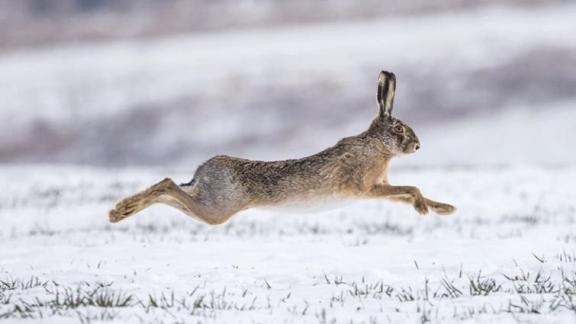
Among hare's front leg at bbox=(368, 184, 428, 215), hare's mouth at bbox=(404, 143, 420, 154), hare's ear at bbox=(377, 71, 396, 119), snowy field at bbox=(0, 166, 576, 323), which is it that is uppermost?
hare's ear at bbox=(377, 71, 396, 119)

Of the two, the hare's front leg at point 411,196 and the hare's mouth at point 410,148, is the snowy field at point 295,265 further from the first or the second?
the hare's mouth at point 410,148

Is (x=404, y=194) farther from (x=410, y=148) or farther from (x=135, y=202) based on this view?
(x=135, y=202)

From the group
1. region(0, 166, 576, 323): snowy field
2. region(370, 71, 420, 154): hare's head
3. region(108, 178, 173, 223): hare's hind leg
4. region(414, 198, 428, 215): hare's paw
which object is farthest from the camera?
region(370, 71, 420, 154): hare's head

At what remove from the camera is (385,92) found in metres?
7.73

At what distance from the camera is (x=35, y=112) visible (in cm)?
3709

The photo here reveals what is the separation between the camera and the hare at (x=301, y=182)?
762 centimetres

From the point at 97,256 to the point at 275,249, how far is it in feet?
5.68

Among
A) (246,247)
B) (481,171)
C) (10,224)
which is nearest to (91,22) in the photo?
(481,171)

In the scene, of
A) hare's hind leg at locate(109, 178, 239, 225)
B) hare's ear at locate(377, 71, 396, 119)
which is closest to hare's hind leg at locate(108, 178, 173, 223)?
hare's hind leg at locate(109, 178, 239, 225)

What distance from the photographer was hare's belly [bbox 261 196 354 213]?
7711mm

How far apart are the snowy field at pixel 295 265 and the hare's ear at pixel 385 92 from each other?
4.54ft

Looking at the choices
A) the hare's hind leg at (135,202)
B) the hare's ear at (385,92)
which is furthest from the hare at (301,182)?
the hare's hind leg at (135,202)

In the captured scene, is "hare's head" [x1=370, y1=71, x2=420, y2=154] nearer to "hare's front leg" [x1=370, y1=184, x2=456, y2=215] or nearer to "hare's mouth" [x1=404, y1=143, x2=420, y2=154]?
"hare's mouth" [x1=404, y1=143, x2=420, y2=154]

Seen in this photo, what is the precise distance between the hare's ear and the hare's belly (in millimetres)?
875
